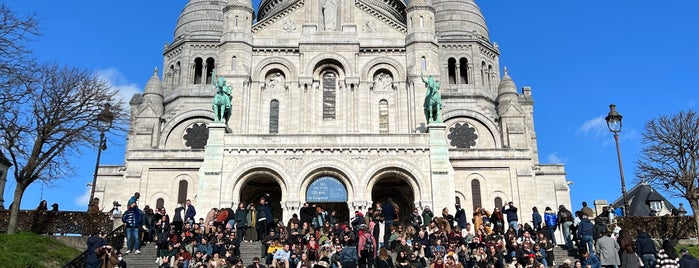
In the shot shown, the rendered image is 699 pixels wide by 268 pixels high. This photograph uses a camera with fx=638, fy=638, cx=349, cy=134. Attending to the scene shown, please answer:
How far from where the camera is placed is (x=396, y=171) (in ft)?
102

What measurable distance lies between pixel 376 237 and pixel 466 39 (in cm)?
3124

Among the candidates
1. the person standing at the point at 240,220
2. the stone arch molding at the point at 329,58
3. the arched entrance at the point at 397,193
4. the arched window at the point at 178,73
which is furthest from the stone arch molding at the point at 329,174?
the arched window at the point at 178,73

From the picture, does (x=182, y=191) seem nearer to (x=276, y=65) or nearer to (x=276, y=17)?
(x=276, y=65)

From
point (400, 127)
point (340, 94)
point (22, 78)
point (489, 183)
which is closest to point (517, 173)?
point (489, 183)

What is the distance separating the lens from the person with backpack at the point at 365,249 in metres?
19.2

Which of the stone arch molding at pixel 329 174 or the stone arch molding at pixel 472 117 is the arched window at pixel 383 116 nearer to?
the stone arch molding at pixel 329 174

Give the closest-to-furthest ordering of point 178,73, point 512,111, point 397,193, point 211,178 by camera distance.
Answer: point 211,178, point 397,193, point 512,111, point 178,73

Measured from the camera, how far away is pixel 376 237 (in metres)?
21.8

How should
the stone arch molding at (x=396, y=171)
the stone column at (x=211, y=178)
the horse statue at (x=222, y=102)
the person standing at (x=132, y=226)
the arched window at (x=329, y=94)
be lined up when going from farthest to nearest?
1. the arched window at (x=329, y=94)
2. the horse statue at (x=222, y=102)
3. the stone arch molding at (x=396, y=171)
4. the stone column at (x=211, y=178)
5. the person standing at (x=132, y=226)

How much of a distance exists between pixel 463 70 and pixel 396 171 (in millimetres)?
21536

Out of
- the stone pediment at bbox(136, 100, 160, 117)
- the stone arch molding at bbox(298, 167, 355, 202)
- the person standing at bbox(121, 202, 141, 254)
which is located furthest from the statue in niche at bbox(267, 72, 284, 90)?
the person standing at bbox(121, 202, 141, 254)

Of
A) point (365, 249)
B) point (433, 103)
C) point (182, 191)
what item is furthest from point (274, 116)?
point (365, 249)

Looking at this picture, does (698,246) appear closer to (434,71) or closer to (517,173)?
(517,173)

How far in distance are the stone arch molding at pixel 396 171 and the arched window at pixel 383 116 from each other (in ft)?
17.7
